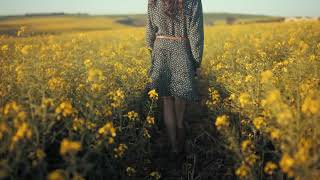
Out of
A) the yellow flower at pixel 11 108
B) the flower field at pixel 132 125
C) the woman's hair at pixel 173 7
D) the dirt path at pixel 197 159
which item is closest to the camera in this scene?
the flower field at pixel 132 125

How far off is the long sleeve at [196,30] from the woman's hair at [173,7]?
0.47 feet

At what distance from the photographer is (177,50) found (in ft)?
15.0

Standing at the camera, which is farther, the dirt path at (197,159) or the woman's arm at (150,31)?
the woman's arm at (150,31)

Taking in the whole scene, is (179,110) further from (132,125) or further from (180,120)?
(132,125)

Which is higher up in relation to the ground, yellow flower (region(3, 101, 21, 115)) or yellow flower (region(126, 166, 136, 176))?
yellow flower (region(3, 101, 21, 115))

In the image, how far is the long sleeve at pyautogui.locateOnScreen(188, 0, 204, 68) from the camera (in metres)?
4.43

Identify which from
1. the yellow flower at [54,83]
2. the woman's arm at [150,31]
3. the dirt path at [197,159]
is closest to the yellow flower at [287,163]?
the dirt path at [197,159]

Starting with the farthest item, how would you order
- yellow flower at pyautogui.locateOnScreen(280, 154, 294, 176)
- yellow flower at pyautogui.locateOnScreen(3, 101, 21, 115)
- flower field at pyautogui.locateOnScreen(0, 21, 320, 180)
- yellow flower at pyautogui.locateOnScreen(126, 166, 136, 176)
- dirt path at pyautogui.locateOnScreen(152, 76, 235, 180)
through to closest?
dirt path at pyautogui.locateOnScreen(152, 76, 235, 180)
yellow flower at pyautogui.locateOnScreen(126, 166, 136, 176)
yellow flower at pyautogui.locateOnScreen(3, 101, 21, 115)
flower field at pyautogui.locateOnScreen(0, 21, 320, 180)
yellow flower at pyautogui.locateOnScreen(280, 154, 294, 176)

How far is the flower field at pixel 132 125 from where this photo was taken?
262 cm

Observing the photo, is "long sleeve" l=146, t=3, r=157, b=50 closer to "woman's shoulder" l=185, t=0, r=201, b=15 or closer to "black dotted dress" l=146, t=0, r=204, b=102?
"black dotted dress" l=146, t=0, r=204, b=102

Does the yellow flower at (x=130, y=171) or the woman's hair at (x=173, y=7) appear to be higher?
the woman's hair at (x=173, y=7)

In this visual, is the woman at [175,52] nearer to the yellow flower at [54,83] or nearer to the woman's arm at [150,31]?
the woman's arm at [150,31]

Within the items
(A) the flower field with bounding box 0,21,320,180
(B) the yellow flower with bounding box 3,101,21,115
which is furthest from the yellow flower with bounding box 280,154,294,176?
(B) the yellow flower with bounding box 3,101,21,115

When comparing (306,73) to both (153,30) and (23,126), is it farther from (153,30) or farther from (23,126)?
(23,126)
